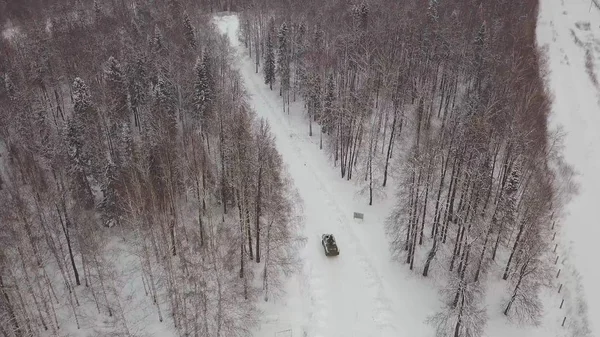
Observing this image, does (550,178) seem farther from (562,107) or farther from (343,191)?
(343,191)


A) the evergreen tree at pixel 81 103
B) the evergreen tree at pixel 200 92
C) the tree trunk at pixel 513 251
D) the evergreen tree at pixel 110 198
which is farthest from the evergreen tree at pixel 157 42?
the tree trunk at pixel 513 251

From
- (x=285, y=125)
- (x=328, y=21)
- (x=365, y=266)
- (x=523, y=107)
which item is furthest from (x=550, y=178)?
(x=328, y=21)

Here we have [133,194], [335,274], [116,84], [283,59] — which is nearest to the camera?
[335,274]

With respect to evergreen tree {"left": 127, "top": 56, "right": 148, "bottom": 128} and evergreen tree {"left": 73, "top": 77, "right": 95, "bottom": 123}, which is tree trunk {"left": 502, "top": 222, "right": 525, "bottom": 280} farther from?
evergreen tree {"left": 127, "top": 56, "right": 148, "bottom": 128}

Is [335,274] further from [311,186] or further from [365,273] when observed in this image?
[311,186]

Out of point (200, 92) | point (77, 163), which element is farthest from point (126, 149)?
point (200, 92)

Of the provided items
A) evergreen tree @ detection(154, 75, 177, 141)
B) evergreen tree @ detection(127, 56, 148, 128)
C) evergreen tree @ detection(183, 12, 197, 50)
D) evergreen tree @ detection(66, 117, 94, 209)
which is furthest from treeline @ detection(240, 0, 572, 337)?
evergreen tree @ detection(66, 117, 94, 209)
